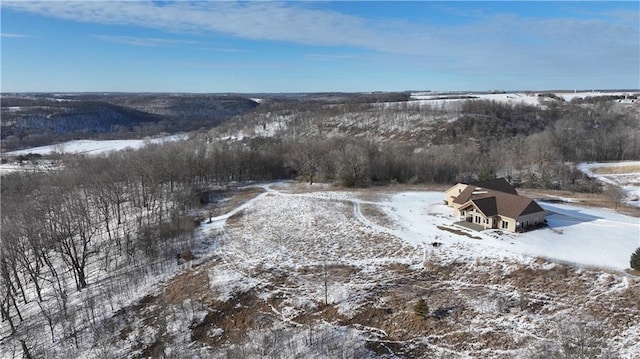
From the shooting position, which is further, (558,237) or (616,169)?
(616,169)

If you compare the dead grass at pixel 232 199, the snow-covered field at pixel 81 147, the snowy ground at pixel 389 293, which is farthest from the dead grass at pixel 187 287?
the snow-covered field at pixel 81 147

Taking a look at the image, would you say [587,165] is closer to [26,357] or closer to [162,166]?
[162,166]

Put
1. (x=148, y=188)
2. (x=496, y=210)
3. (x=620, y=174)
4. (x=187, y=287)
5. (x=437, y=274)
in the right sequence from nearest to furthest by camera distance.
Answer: (x=437, y=274) → (x=187, y=287) → (x=496, y=210) → (x=148, y=188) → (x=620, y=174)

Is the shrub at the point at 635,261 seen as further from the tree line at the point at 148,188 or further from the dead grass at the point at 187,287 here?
the dead grass at the point at 187,287

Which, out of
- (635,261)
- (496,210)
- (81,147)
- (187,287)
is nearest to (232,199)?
(187,287)

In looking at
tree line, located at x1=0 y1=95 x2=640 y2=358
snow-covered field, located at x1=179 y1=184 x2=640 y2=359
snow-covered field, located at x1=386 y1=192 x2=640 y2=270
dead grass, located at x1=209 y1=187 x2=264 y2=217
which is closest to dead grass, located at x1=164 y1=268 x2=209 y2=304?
snow-covered field, located at x1=179 y1=184 x2=640 y2=359

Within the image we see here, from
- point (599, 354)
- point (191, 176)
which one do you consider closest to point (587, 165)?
point (599, 354)

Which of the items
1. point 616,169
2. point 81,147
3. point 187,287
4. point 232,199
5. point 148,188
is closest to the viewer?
point 187,287

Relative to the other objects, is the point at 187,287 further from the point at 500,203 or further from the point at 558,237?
the point at 558,237
